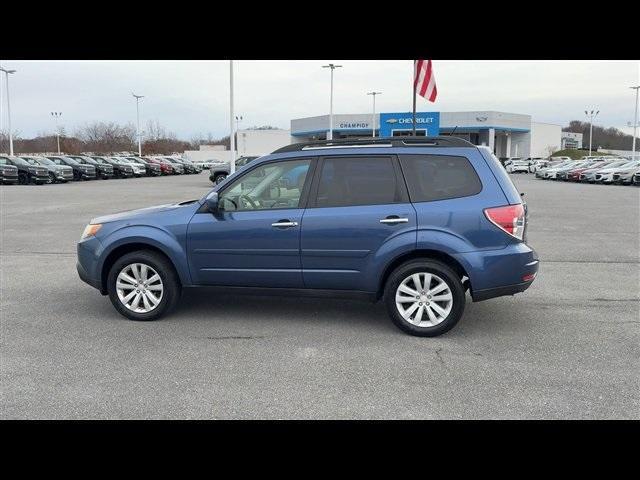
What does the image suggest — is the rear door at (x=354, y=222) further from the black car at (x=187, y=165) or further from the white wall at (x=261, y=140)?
the white wall at (x=261, y=140)

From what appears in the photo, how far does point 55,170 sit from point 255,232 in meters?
32.2

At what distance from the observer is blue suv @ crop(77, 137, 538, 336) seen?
4.94 meters

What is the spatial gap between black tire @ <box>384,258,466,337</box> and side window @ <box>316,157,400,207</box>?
2.18 ft

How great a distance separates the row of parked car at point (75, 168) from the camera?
30859 mm

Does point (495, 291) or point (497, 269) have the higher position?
point (497, 269)

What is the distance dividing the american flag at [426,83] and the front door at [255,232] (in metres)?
7.92

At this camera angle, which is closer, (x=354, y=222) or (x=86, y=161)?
(x=354, y=222)

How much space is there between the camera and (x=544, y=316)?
18.9ft

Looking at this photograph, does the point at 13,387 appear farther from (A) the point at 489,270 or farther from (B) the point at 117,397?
(A) the point at 489,270

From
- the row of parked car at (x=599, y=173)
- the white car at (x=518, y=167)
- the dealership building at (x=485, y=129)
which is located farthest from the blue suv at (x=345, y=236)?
the white car at (x=518, y=167)

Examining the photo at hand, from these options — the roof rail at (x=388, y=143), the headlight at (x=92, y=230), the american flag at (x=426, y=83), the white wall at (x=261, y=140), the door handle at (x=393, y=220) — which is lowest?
the headlight at (x=92, y=230)

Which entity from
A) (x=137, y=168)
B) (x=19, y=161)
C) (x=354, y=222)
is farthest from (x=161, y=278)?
(x=137, y=168)

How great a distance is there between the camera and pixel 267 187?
5434 mm

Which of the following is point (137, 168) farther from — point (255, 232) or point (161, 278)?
point (255, 232)
